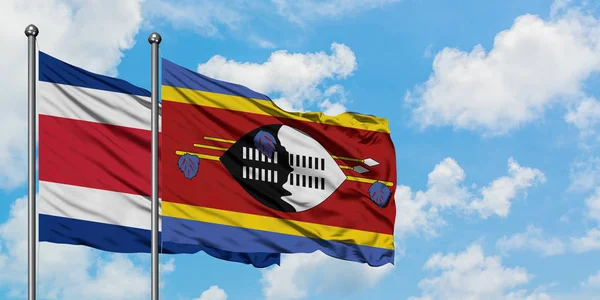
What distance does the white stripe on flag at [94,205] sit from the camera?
54.0 feet

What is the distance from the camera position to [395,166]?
1886cm

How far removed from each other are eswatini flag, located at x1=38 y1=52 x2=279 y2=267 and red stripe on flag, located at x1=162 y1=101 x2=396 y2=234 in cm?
69

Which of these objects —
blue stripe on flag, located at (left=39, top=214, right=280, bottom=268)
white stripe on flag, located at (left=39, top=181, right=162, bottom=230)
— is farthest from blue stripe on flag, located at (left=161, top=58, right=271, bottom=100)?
blue stripe on flag, located at (left=39, top=214, right=280, bottom=268)

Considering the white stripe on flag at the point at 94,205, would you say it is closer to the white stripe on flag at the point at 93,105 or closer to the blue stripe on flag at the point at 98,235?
Result: the blue stripe on flag at the point at 98,235

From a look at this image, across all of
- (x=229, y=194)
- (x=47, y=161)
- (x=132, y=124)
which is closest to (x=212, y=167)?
(x=229, y=194)

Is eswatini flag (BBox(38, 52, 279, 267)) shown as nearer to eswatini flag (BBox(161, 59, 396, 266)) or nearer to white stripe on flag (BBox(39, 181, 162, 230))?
white stripe on flag (BBox(39, 181, 162, 230))

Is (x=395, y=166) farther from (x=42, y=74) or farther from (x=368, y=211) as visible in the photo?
(x=42, y=74)

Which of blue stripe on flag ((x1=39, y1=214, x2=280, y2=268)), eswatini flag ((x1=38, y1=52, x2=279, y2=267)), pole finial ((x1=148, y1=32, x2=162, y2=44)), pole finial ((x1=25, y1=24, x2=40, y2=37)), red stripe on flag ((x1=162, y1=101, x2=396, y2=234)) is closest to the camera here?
pole finial ((x1=25, y1=24, x2=40, y2=37))

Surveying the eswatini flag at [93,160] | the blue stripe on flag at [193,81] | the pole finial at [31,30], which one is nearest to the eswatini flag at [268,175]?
the blue stripe on flag at [193,81]

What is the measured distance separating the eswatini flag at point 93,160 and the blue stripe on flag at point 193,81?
0.68 m

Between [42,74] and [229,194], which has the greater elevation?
[42,74]

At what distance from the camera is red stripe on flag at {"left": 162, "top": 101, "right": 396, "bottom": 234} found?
16.7 m

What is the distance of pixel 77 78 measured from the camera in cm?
1664

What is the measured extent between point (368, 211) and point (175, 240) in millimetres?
4036
